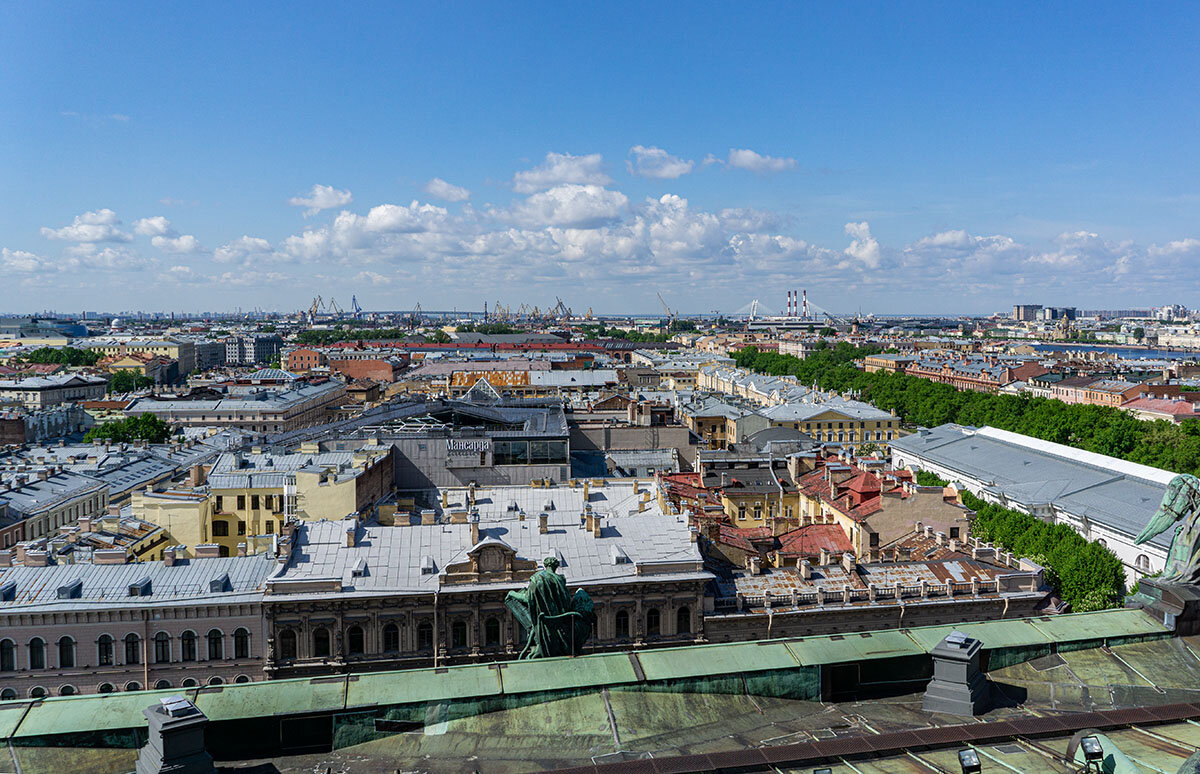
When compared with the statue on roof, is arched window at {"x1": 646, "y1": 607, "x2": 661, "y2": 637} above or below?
below

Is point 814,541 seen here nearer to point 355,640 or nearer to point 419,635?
point 419,635

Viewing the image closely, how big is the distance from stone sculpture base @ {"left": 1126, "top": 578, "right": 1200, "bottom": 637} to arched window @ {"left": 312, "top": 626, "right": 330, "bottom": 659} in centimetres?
2424

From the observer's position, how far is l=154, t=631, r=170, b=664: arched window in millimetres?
30688

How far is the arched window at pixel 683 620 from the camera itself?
33.0 meters

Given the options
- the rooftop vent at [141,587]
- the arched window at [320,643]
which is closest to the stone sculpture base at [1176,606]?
the arched window at [320,643]

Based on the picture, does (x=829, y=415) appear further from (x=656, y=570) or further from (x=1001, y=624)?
(x=1001, y=624)

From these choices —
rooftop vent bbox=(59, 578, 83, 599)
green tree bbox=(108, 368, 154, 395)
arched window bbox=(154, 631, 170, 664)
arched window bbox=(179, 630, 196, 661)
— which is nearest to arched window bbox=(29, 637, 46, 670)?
rooftop vent bbox=(59, 578, 83, 599)

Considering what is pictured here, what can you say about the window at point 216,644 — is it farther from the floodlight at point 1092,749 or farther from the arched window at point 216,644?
the floodlight at point 1092,749

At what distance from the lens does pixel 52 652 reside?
30156 mm

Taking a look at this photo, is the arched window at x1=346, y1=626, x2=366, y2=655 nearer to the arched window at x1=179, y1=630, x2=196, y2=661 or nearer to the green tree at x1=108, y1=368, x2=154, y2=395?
the arched window at x1=179, y1=630, x2=196, y2=661

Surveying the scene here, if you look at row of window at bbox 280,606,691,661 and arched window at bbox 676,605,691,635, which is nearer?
row of window at bbox 280,606,691,661

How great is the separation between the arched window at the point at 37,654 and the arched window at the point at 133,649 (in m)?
2.54

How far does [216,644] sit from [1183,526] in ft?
93.2

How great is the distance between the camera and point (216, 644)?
30.9 metres
